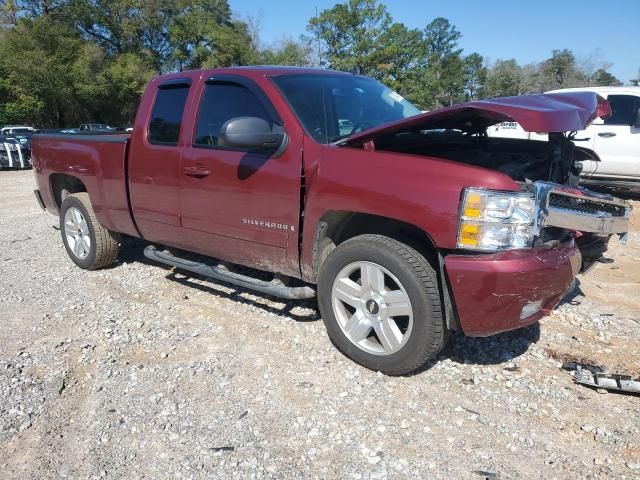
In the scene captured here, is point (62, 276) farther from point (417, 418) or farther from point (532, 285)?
point (532, 285)

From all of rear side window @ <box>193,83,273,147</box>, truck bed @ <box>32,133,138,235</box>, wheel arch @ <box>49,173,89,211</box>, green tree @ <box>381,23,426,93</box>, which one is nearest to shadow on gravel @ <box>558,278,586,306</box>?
rear side window @ <box>193,83,273,147</box>

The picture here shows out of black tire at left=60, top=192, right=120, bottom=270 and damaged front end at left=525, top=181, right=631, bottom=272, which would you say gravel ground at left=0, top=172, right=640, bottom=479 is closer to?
black tire at left=60, top=192, right=120, bottom=270

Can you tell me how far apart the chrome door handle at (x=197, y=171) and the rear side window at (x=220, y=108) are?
19 cm

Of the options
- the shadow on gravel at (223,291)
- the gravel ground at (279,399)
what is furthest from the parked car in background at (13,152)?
the gravel ground at (279,399)

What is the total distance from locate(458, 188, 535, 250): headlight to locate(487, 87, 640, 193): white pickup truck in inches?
263

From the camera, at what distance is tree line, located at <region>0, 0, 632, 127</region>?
31.0 m

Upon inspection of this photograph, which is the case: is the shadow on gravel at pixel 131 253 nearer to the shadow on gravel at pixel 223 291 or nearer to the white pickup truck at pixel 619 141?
the shadow on gravel at pixel 223 291

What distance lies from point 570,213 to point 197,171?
2594mm

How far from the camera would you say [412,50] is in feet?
178

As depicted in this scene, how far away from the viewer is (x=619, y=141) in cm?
912

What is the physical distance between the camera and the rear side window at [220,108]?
3.77 metres

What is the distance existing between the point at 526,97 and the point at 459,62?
8064 cm

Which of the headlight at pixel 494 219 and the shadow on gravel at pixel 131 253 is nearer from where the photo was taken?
the headlight at pixel 494 219

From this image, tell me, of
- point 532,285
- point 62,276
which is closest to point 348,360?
point 532,285
